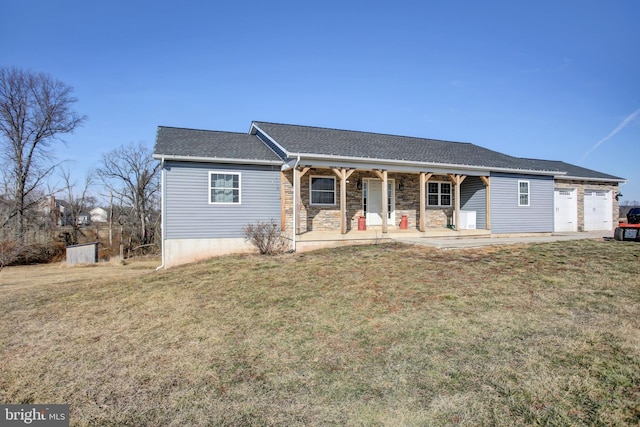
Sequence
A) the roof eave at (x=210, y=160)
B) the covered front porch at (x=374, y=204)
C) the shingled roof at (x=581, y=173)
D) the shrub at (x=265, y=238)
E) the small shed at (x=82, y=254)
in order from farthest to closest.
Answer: the shingled roof at (x=581, y=173)
the small shed at (x=82, y=254)
the covered front porch at (x=374, y=204)
the shrub at (x=265, y=238)
the roof eave at (x=210, y=160)

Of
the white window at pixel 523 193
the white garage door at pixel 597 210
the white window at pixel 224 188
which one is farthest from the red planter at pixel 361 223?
the white garage door at pixel 597 210

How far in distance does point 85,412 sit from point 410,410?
2.96 meters

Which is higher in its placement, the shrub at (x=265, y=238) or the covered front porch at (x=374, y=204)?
the covered front porch at (x=374, y=204)

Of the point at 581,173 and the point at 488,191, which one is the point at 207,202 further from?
the point at 581,173

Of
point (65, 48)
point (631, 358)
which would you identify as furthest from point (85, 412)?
point (65, 48)

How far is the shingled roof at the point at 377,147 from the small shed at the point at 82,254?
10.5 meters

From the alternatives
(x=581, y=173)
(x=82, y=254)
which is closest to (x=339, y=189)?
(x=82, y=254)

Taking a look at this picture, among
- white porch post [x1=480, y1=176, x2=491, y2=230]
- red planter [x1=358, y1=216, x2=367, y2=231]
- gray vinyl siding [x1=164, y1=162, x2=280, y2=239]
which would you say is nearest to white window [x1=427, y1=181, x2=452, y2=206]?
white porch post [x1=480, y1=176, x2=491, y2=230]

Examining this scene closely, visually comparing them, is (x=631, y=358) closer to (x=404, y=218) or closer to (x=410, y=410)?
(x=410, y=410)

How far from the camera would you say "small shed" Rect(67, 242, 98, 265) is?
56.1ft

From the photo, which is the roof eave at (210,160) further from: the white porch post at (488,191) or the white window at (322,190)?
the white porch post at (488,191)

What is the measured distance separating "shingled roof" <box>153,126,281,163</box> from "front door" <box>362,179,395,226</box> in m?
4.24

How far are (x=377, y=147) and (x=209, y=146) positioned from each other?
269 inches

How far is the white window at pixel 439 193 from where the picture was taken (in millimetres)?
16344
